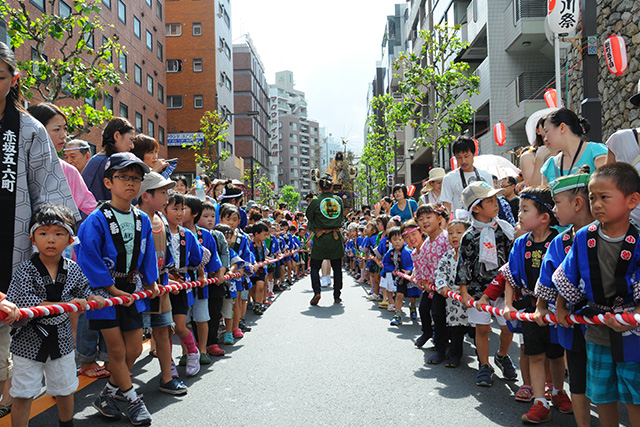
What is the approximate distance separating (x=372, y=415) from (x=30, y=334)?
246cm

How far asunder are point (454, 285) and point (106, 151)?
156 inches

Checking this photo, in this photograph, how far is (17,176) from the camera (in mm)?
3385

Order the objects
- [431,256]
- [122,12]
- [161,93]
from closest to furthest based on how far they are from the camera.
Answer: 1. [431,256]
2. [122,12]
3. [161,93]

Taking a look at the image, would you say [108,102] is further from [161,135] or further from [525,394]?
[525,394]

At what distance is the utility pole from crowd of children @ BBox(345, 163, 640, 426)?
112 inches

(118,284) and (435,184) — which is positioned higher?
(435,184)

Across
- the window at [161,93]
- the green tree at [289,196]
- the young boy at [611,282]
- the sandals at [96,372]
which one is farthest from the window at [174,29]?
the green tree at [289,196]

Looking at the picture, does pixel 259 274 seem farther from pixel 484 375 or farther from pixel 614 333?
pixel 614 333

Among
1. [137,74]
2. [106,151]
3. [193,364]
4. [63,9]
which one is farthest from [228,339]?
[137,74]

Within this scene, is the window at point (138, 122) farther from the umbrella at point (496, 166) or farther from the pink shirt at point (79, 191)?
the pink shirt at point (79, 191)

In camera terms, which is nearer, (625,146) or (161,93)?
(625,146)

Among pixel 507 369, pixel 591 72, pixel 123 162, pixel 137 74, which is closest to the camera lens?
pixel 123 162

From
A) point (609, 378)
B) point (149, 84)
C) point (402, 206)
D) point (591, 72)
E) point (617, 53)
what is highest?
point (149, 84)

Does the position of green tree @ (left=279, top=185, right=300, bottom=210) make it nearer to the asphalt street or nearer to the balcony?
the balcony
